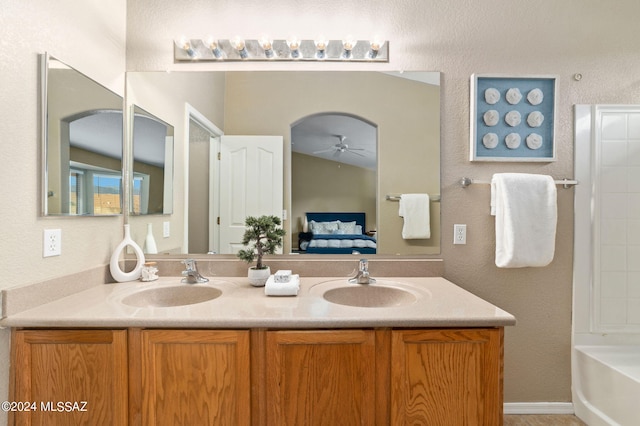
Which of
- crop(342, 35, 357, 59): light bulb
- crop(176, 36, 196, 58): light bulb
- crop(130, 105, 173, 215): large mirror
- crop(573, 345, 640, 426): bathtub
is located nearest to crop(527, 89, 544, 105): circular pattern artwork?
crop(342, 35, 357, 59): light bulb

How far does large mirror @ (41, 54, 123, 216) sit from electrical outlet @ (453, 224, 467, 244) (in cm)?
178

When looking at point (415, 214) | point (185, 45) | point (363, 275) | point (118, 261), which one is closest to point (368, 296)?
point (363, 275)

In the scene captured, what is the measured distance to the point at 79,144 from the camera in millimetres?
1392

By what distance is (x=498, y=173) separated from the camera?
175 cm

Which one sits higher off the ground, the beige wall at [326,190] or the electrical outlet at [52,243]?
the beige wall at [326,190]

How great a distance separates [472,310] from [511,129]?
43.2 inches

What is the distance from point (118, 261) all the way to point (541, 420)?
237 cm

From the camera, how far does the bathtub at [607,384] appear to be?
1476 millimetres

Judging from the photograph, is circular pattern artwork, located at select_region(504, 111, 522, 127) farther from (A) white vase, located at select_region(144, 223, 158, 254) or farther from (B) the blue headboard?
(A) white vase, located at select_region(144, 223, 158, 254)

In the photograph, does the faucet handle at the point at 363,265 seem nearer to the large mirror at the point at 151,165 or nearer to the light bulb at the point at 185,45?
the large mirror at the point at 151,165

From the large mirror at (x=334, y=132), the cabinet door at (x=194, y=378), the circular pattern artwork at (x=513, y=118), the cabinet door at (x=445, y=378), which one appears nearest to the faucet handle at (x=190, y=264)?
the large mirror at (x=334, y=132)

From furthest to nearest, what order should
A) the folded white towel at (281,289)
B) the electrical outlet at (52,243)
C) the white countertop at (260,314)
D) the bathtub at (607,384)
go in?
the bathtub at (607,384)
the folded white towel at (281,289)
the electrical outlet at (52,243)
the white countertop at (260,314)

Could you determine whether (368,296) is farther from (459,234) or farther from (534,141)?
(534,141)

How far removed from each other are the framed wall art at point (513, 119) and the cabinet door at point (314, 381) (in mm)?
1253
